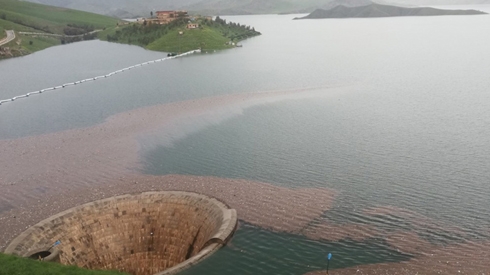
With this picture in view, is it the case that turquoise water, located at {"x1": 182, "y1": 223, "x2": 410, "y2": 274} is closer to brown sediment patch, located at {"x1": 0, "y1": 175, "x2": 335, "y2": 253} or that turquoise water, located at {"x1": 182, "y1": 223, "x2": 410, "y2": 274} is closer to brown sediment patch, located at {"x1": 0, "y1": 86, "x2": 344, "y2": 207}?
brown sediment patch, located at {"x1": 0, "y1": 175, "x2": 335, "y2": 253}

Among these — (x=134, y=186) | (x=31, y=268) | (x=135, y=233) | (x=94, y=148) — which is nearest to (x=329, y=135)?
(x=134, y=186)

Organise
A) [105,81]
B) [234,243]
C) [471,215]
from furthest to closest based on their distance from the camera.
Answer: [105,81]
[471,215]
[234,243]

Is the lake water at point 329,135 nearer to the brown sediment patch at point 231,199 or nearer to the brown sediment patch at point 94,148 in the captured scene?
the brown sediment patch at point 231,199

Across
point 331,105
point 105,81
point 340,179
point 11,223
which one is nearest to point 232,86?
point 331,105

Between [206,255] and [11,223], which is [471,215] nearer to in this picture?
[206,255]

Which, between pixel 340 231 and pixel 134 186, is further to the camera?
pixel 134 186

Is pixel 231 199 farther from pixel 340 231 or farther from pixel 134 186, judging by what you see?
pixel 134 186

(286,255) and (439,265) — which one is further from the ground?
(439,265)
